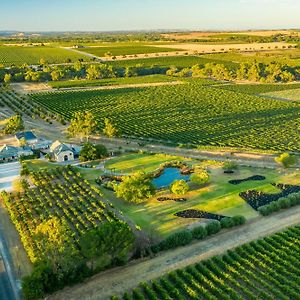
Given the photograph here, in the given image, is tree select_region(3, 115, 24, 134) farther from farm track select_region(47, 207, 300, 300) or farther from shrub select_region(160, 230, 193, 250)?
farm track select_region(47, 207, 300, 300)

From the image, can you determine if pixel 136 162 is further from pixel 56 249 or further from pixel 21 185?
pixel 56 249

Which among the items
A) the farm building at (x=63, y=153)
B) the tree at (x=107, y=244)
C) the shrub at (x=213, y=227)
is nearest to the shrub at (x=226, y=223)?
the shrub at (x=213, y=227)

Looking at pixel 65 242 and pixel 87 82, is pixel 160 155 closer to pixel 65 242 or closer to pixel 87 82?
pixel 65 242

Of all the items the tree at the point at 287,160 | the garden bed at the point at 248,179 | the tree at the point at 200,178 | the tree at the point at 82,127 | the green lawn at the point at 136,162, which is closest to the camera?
the tree at the point at 200,178

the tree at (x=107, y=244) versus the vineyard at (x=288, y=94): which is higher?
the tree at (x=107, y=244)

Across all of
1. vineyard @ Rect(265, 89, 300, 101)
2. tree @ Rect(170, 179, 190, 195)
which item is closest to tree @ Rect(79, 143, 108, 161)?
tree @ Rect(170, 179, 190, 195)

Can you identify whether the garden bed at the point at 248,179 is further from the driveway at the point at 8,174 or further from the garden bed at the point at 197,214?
the driveway at the point at 8,174
